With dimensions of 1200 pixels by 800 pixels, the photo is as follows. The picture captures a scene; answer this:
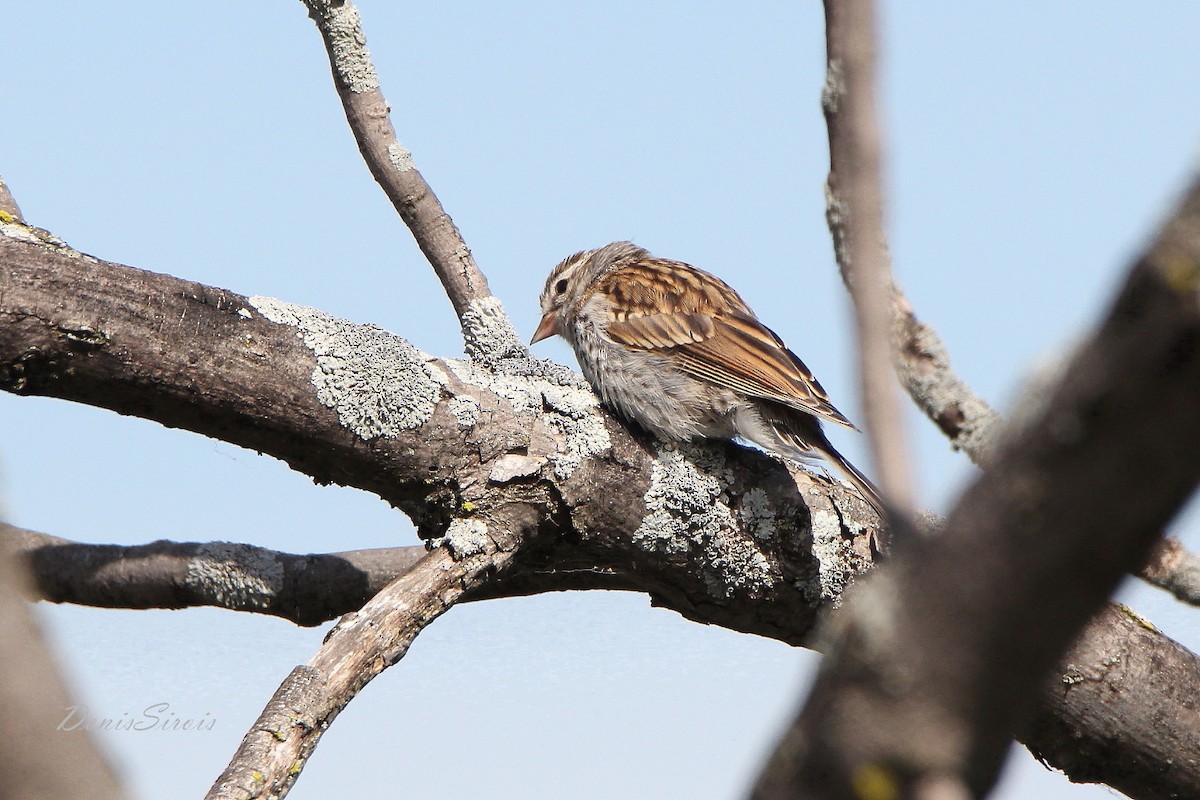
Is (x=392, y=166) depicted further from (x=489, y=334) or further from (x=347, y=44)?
(x=489, y=334)

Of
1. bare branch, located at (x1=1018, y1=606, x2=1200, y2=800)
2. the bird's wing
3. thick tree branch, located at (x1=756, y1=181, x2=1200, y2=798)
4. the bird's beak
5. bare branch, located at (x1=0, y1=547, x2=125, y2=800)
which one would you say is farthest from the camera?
the bird's beak

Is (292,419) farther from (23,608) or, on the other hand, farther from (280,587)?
(23,608)

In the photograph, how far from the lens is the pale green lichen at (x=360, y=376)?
2814 mm

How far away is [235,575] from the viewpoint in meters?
3.73

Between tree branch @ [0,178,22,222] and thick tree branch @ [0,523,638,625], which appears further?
thick tree branch @ [0,523,638,625]

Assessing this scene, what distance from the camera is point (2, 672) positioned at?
3.04 ft

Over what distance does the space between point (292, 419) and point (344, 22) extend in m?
1.53

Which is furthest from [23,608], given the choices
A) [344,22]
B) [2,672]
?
[344,22]

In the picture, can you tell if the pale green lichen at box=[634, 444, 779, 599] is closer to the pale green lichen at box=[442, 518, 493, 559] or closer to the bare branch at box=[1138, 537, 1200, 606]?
the pale green lichen at box=[442, 518, 493, 559]

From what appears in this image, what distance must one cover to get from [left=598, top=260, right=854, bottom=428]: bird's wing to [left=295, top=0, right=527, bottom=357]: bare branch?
772mm

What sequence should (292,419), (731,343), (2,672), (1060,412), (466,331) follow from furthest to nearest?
(731,343), (466,331), (292,419), (2,672), (1060,412)

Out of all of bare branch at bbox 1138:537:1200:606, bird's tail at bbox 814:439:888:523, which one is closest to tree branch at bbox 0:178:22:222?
bird's tail at bbox 814:439:888:523

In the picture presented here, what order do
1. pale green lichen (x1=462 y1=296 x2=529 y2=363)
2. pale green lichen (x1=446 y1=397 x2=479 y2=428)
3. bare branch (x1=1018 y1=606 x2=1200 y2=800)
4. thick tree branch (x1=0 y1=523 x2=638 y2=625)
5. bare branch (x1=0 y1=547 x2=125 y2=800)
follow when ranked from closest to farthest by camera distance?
1. bare branch (x1=0 y1=547 x2=125 y2=800)
2. pale green lichen (x1=446 y1=397 x2=479 y2=428)
3. bare branch (x1=1018 y1=606 x2=1200 y2=800)
4. pale green lichen (x1=462 y1=296 x2=529 y2=363)
5. thick tree branch (x1=0 y1=523 x2=638 y2=625)

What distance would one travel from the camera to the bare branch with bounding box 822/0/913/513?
937mm
